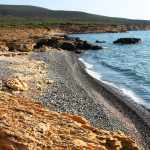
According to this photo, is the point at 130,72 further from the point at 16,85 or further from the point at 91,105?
the point at 16,85

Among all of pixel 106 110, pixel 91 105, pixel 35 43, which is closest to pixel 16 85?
pixel 91 105

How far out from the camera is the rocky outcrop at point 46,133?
4.91 m

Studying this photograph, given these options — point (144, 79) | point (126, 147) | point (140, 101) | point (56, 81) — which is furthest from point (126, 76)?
point (126, 147)

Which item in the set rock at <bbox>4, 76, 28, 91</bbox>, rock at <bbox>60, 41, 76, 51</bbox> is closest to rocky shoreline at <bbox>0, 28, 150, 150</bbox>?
rock at <bbox>4, 76, 28, 91</bbox>

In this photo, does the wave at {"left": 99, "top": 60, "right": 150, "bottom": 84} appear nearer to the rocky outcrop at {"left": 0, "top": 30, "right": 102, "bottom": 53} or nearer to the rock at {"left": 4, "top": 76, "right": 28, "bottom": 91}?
the rock at {"left": 4, "top": 76, "right": 28, "bottom": 91}

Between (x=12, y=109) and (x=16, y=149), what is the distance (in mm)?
1977

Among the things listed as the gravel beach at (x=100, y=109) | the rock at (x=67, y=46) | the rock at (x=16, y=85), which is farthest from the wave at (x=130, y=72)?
the rock at (x=67, y=46)

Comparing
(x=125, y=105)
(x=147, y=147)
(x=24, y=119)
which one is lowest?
(x=147, y=147)

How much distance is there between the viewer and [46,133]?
211 inches

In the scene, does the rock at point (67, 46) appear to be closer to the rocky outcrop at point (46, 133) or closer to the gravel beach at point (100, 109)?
the gravel beach at point (100, 109)

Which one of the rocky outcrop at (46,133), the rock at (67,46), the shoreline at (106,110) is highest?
the rock at (67,46)

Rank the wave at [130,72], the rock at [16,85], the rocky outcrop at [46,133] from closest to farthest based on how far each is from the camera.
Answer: the rocky outcrop at [46,133]
the rock at [16,85]
the wave at [130,72]

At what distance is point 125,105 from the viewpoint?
1245 centimetres

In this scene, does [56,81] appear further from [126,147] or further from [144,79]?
[144,79]
